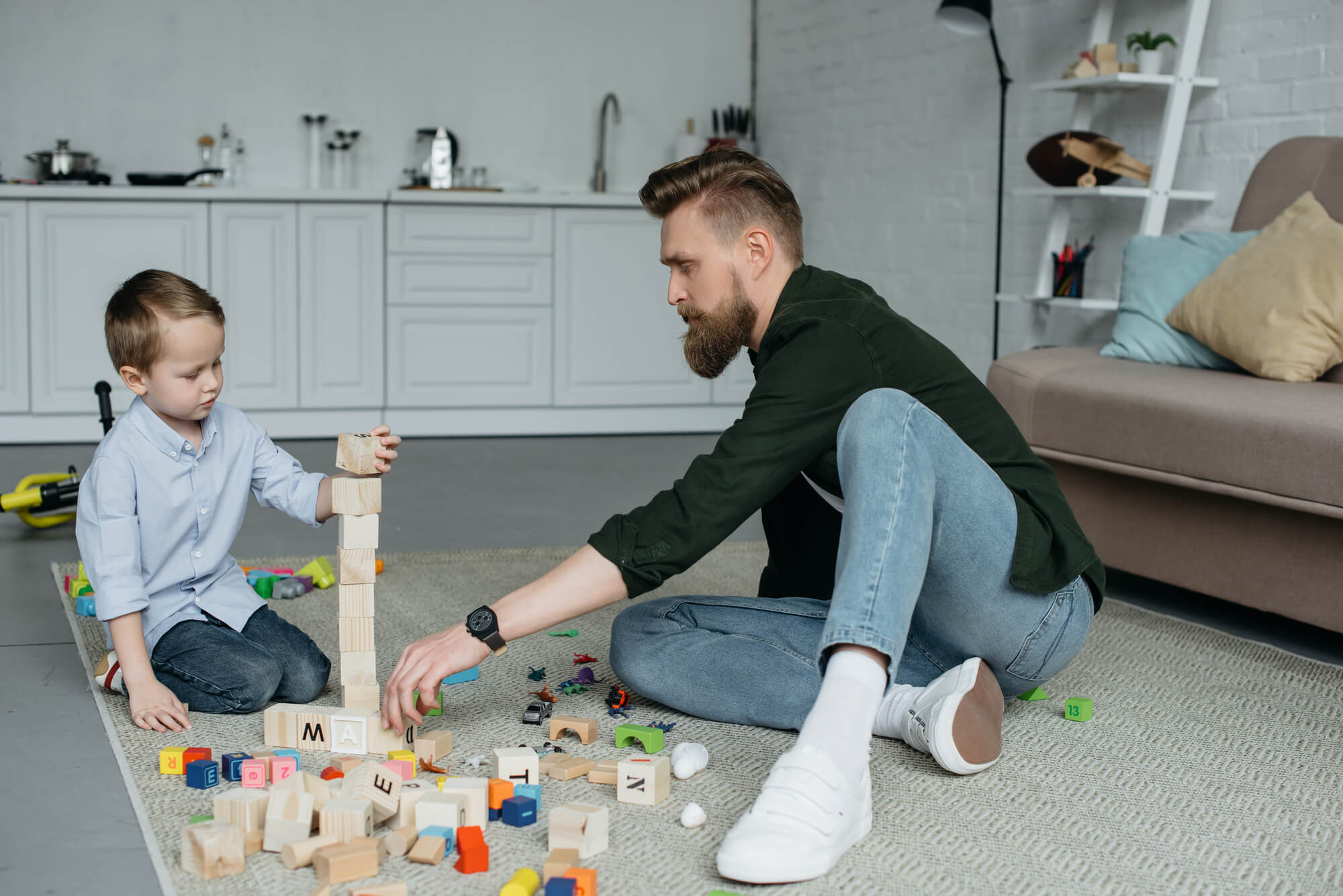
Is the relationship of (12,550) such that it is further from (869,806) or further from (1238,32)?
(1238,32)

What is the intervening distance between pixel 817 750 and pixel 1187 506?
141 cm

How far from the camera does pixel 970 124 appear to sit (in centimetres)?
430

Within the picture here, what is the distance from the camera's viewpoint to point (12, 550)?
9.17ft

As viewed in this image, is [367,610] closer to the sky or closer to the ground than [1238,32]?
closer to the ground

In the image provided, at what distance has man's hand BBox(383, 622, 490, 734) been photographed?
1.35 meters

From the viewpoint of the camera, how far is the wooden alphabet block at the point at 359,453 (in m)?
1.52

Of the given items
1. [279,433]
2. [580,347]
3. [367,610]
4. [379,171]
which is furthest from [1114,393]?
[379,171]

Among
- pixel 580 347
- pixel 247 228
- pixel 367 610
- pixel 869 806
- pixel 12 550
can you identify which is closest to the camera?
pixel 869 806

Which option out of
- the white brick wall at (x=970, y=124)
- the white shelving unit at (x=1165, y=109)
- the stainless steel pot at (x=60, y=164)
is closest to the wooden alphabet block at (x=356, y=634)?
the white shelving unit at (x=1165, y=109)

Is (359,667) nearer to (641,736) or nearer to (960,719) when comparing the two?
(641,736)

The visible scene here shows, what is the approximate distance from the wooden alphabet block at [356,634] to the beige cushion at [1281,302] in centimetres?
179

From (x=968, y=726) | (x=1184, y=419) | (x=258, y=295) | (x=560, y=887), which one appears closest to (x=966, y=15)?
(x=1184, y=419)

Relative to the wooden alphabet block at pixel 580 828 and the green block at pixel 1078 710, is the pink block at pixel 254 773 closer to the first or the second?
the wooden alphabet block at pixel 580 828

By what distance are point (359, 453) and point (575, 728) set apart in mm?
459
